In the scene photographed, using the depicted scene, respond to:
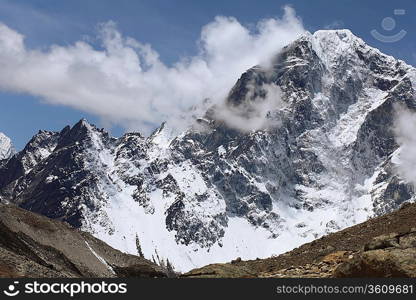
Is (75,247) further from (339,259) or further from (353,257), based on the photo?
(353,257)

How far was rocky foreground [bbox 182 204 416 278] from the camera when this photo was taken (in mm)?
26641

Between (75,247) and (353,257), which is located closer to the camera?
(353,257)

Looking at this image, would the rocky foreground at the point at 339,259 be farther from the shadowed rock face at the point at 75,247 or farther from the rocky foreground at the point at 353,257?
the shadowed rock face at the point at 75,247

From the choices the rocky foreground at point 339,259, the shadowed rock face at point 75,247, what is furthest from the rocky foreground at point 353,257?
the shadowed rock face at point 75,247

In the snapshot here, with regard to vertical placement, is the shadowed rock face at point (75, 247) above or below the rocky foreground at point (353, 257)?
above

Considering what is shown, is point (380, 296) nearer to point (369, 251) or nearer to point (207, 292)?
point (369, 251)

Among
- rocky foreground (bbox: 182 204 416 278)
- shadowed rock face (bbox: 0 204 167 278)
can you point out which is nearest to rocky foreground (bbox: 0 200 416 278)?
rocky foreground (bbox: 182 204 416 278)

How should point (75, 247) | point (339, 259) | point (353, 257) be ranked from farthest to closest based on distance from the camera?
point (75, 247), point (339, 259), point (353, 257)

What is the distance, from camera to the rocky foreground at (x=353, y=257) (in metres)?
26.6

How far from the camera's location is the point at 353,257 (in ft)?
92.8

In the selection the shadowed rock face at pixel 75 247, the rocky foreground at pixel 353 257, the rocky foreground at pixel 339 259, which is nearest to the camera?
the rocky foreground at pixel 353 257

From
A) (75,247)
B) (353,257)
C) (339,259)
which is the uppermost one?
(75,247)

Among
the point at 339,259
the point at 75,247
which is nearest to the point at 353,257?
the point at 339,259

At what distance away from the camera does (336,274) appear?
93.0 ft
